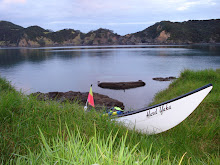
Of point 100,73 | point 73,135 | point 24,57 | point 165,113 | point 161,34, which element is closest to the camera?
point 73,135

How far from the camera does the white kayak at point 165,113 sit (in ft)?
20.0

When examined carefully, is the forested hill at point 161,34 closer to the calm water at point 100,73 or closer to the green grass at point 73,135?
the calm water at point 100,73

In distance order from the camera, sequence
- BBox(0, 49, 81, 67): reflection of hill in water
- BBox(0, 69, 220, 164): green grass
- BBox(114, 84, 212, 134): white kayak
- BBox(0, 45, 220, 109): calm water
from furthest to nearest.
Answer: BBox(0, 49, 81, 67): reflection of hill in water → BBox(0, 45, 220, 109): calm water → BBox(114, 84, 212, 134): white kayak → BBox(0, 69, 220, 164): green grass

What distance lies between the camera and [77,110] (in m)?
5.20

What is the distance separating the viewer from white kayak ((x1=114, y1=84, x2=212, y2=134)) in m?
6.09

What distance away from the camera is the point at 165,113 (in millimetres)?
6238

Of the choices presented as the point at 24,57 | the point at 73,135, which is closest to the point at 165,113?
the point at 73,135

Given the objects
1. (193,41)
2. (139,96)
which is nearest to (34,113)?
(139,96)

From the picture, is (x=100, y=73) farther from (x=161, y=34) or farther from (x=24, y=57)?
(x=161, y=34)

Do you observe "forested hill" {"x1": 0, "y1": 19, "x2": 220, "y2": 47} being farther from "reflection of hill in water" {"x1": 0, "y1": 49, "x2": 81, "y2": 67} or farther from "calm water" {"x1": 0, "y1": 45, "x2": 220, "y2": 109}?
"calm water" {"x1": 0, "y1": 45, "x2": 220, "y2": 109}

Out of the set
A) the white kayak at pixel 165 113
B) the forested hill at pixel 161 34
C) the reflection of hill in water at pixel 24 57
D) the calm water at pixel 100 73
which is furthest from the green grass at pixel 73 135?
the forested hill at pixel 161 34

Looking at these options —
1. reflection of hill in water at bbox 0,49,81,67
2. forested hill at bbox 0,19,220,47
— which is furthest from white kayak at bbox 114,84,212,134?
forested hill at bbox 0,19,220,47

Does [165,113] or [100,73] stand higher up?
[165,113]

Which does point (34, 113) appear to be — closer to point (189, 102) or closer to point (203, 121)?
point (189, 102)
